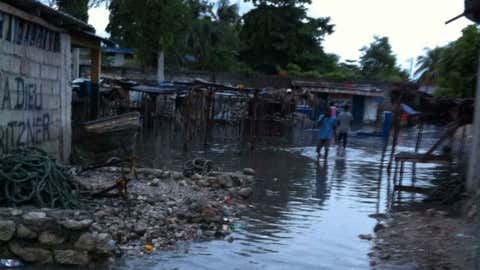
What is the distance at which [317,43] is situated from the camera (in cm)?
4875

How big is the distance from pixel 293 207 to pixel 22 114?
16.3ft

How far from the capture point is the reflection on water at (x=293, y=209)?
7497 millimetres

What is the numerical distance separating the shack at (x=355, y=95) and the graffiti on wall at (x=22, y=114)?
28037 mm

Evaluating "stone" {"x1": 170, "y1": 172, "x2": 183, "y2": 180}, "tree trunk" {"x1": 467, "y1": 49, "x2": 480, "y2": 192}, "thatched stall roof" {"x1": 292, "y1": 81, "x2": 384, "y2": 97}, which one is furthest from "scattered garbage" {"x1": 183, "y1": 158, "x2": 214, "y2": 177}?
"thatched stall roof" {"x1": 292, "y1": 81, "x2": 384, "y2": 97}

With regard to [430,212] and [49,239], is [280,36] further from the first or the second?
[49,239]

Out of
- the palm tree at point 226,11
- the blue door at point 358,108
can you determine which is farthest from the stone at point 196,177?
the palm tree at point 226,11

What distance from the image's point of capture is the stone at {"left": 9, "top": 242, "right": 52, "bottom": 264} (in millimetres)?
6492

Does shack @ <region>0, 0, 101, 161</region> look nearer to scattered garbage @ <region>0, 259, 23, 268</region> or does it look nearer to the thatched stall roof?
scattered garbage @ <region>0, 259, 23, 268</region>

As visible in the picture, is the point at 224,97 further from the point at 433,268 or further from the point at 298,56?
the point at 433,268

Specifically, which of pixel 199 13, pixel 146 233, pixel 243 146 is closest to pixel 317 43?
pixel 199 13

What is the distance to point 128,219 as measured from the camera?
27.5ft

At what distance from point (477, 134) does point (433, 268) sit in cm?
457

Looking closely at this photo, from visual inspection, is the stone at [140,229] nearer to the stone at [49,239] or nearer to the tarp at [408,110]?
the stone at [49,239]

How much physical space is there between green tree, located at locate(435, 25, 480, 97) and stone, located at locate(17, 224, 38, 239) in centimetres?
1153
